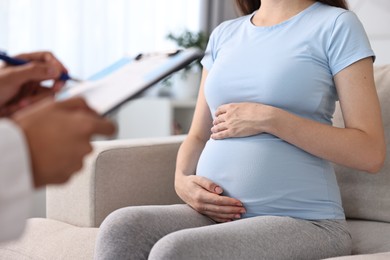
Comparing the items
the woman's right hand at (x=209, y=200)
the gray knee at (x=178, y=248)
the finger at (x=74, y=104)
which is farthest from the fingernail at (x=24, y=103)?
the woman's right hand at (x=209, y=200)

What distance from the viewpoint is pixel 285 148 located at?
1.56 metres

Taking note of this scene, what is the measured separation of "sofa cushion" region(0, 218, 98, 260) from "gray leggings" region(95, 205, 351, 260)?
0.21m

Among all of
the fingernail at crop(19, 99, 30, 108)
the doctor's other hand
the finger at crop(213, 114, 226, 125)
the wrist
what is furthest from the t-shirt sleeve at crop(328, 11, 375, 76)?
the doctor's other hand

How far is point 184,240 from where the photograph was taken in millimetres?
1308

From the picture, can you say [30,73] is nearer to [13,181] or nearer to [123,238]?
[13,181]

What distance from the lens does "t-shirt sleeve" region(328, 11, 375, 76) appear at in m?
1.55

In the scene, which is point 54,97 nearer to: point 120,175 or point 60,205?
point 120,175

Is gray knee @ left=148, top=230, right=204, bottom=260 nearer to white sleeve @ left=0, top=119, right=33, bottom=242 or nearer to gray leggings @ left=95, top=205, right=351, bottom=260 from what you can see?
gray leggings @ left=95, top=205, right=351, bottom=260

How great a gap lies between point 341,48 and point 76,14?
7.33 feet

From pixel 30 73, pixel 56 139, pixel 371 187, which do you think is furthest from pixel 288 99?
pixel 56 139

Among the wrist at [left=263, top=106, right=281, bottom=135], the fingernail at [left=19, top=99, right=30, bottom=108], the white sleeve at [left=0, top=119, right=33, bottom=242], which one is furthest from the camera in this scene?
the wrist at [left=263, top=106, right=281, bottom=135]

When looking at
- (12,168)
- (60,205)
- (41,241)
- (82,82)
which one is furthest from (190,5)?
(12,168)

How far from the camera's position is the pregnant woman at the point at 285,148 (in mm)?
1452

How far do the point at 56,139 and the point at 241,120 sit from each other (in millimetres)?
884
